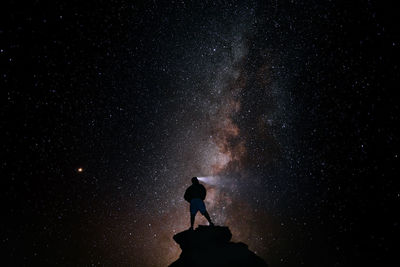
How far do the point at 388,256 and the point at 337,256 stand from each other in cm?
3140

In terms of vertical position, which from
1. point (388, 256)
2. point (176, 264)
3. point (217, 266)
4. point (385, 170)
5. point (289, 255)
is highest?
point (385, 170)

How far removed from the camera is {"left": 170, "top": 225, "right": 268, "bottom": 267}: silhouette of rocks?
6.66m

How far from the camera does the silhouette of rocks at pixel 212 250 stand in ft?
21.9

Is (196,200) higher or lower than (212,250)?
higher

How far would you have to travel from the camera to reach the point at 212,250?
709 cm

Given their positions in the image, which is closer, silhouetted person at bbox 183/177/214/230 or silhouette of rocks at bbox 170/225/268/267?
silhouette of rocks at bbox 170/225/268/267

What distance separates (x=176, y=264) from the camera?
23.5 ft

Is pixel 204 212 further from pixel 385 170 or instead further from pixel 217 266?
pixel 385 170

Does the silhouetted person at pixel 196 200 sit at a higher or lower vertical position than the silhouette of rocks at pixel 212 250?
higher

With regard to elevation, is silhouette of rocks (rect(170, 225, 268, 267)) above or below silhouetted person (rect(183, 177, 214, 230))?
below

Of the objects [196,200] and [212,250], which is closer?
[212,250]

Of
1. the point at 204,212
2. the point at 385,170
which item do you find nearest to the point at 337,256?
the point at 385,170

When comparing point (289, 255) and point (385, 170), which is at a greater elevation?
point (385, 170)

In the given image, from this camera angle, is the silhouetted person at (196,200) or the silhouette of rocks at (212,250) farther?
the silhouetted person at (196,200)
